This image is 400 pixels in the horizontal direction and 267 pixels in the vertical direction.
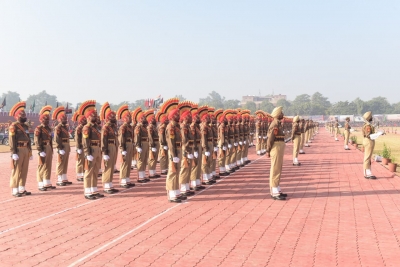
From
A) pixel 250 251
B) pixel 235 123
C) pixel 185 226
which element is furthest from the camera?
pixel 235 123

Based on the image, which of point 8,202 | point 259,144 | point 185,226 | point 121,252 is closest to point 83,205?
point 8,202

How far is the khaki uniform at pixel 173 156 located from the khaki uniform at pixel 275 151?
7.38 feet

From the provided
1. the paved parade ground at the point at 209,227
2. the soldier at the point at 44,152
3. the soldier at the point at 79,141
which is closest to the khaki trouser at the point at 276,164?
the paved parade ground at the point at 209,227

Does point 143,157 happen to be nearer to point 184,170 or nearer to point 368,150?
point 184,170

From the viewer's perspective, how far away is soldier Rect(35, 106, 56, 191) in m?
11.8

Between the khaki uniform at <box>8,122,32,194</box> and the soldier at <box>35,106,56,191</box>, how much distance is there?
83cm

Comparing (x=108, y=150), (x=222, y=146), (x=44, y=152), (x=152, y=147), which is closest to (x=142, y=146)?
(x=152, y=147)

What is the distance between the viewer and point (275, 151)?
10211 millimetres

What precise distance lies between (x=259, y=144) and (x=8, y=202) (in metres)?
16.4

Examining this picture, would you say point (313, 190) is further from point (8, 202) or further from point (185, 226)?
point (8, 202)

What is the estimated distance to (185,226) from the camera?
7492mm

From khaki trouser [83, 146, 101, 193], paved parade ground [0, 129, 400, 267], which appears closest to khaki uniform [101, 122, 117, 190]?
khaki trouser [83, 146, 101, 193]

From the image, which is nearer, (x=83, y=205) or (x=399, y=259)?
(x=399, y=259)

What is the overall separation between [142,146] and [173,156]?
12.9ft
